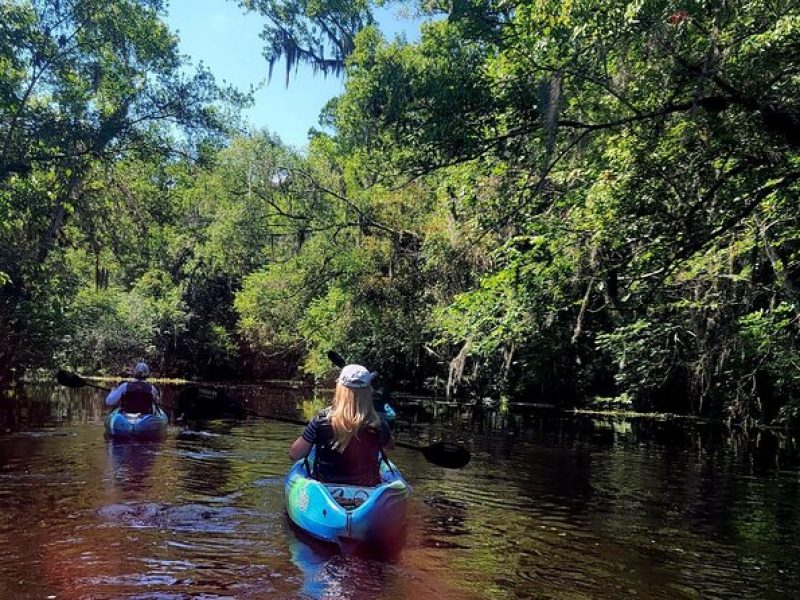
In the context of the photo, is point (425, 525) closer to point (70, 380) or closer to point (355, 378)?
point (355, 378)

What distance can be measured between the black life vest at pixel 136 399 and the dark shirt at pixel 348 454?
7.58 metres

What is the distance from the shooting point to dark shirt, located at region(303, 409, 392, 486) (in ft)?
21.8

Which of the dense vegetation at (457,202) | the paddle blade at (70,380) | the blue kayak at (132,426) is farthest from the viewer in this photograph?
the paddle blade at (70,380)

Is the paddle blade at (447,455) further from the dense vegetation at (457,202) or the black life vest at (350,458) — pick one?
the dense vegetation at (457,202)

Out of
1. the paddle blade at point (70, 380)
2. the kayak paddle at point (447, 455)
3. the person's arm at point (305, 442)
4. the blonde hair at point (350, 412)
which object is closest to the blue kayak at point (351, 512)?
the person's arm at point (305, 442)

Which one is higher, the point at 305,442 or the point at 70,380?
the point at 70,380

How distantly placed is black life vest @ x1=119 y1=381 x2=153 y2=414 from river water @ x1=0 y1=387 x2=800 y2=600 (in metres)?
0.75

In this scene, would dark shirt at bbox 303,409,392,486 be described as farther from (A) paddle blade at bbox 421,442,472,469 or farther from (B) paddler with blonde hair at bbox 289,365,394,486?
(A) paddle blade at bbox 421,442,472,469

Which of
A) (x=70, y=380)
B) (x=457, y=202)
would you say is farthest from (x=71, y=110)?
(x=457, y=202)

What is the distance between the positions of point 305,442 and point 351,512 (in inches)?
35.2

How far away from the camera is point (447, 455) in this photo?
843cm

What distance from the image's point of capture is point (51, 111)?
1716 centimetres

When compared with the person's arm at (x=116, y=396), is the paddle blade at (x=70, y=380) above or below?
above

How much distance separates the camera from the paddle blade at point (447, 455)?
27.6ft
